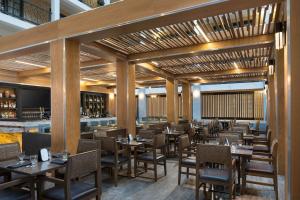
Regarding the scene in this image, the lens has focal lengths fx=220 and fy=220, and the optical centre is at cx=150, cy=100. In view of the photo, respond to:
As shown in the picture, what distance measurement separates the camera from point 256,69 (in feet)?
28.9

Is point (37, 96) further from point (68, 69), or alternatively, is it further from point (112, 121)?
point (68, 69)

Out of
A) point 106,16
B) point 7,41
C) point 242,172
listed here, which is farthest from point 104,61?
point 242,172

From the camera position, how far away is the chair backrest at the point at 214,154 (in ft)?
9.86

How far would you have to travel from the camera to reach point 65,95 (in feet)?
13.9

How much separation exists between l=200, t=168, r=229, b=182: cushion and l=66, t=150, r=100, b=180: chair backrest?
1502mm

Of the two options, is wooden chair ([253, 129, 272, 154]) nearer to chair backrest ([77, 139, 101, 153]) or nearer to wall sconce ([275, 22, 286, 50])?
wall sconce ([275, 22, 286, 50])

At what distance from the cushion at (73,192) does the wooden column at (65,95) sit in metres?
1.68

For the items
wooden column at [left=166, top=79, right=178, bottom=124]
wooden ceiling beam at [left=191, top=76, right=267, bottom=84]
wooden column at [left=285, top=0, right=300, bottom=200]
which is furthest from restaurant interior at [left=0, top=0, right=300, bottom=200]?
wooden ceiling beam at [left=191, top=76, right=267, bottom=84]

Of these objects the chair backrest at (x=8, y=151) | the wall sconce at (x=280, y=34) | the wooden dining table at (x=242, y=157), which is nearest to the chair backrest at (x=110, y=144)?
the chair backrest at (x=8, y=151)

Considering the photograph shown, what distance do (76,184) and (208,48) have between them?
4334mm

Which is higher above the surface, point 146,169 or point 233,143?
point 233,143

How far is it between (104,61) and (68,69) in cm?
277

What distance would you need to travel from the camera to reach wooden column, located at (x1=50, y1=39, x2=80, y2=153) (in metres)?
4.23

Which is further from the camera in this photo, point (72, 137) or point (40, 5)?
point (40, 5)
